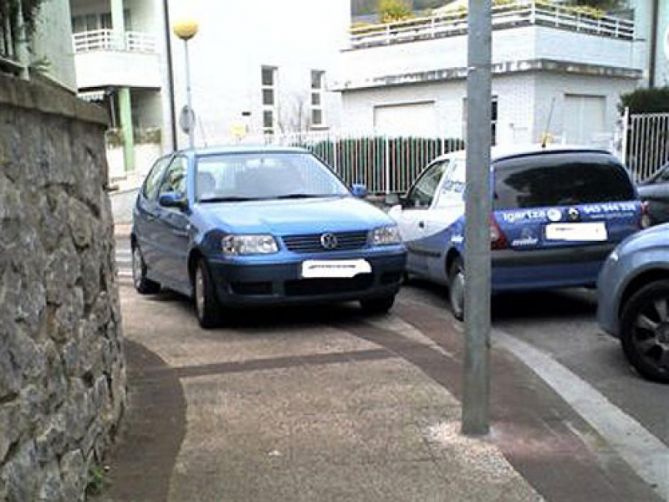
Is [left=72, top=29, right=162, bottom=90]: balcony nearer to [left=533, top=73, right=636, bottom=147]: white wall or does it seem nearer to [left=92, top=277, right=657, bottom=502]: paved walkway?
Answer: [left=533, top=73, right=636, bottom=147]: white wall

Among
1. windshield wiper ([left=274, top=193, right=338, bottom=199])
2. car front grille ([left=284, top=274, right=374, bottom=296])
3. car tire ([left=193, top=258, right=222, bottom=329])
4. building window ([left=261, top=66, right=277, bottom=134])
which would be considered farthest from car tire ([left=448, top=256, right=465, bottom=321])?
building window ([left=261, top=66, right=277, bottom=134])

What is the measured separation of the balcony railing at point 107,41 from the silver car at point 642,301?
80.2ft

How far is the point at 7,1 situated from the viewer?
3881 mm

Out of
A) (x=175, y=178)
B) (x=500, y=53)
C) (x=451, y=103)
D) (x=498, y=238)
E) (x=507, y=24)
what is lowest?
(x=498, y=238)

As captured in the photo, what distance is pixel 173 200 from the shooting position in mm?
8672

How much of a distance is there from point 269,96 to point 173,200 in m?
27.5

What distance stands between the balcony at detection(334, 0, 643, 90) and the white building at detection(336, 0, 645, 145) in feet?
0.08

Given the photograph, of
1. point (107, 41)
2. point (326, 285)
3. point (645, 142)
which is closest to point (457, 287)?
point (326, 285)

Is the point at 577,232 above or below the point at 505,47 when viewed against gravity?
below

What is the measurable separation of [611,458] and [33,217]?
301 cm

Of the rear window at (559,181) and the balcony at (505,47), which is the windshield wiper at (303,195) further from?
the balcony at (505,47)

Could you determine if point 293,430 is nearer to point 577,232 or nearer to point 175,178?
point 577,232

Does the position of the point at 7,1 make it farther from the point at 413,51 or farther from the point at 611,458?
the point at 413,51

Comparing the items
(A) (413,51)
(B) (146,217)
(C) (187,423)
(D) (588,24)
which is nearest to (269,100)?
(A) (413,51)
